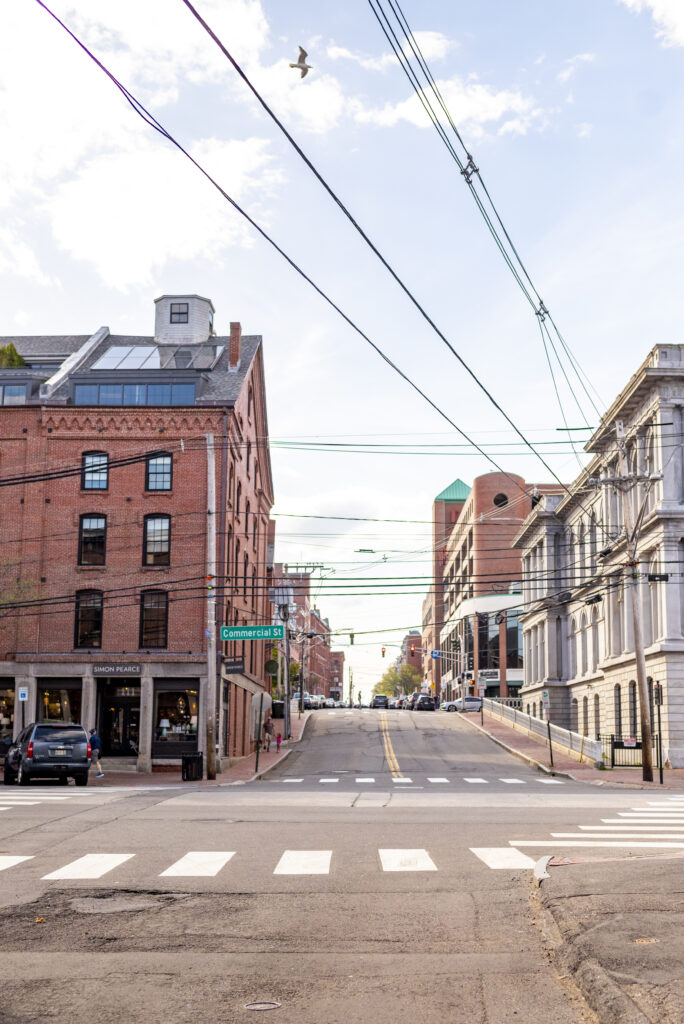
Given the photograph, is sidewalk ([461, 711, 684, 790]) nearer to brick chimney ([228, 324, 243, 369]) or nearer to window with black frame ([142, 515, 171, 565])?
window with black frame ([142, 515, 171, 565])

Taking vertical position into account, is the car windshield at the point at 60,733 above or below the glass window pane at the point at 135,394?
below

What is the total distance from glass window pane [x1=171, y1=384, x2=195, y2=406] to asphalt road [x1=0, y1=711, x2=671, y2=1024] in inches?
974

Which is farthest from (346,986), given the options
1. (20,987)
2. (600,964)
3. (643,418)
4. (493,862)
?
(643,418)

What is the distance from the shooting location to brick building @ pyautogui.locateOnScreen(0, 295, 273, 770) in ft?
137

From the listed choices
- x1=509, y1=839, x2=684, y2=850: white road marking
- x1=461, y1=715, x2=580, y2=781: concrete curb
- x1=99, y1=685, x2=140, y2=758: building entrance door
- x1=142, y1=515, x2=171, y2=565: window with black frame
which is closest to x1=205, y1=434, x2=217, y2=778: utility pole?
x1=142, y1=515, x2=171, y2=565: window with black frame

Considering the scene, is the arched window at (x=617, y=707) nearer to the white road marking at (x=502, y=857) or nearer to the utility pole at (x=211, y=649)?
the utility pole at (x=211, y=649)

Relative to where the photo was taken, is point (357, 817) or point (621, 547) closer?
point (357, 817)

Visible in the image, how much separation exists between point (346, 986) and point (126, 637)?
3615cm

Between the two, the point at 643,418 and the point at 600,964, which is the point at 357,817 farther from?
the point at 643,418

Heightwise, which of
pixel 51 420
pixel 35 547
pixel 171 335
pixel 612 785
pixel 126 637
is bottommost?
pixel 612 785

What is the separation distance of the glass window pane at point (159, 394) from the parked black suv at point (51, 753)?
55.6ft

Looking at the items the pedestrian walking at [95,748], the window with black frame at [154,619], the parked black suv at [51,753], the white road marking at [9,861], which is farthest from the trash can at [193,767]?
the white road marking at [9,861]

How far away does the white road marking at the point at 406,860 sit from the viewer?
39.7 ft

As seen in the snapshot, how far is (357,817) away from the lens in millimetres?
18094
